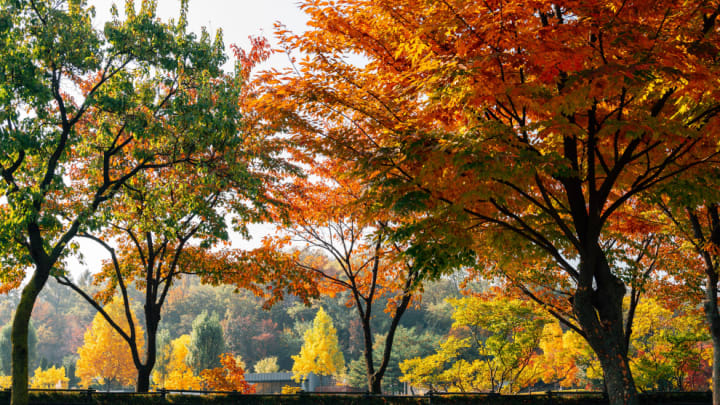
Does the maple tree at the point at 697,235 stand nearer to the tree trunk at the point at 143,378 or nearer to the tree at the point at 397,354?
the tree trunk at the point at 143,378

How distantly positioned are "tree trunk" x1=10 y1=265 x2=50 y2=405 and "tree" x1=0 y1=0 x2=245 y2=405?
0.02m

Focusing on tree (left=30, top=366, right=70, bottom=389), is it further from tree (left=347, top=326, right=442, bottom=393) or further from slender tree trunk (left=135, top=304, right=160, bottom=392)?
slender tree trunk (left=135, top=304, right=160, bottom=392)

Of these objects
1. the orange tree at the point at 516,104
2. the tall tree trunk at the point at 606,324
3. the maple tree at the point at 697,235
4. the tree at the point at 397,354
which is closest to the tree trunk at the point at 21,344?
the orange tree at the point at 516,104

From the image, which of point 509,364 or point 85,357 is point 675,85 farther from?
point 85,357

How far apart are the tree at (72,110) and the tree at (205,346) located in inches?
932

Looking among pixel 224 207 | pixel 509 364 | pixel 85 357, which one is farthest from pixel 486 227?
pixel 85 357

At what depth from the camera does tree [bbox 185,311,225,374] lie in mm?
32312

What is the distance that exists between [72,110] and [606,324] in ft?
33.9

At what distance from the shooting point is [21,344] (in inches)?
338

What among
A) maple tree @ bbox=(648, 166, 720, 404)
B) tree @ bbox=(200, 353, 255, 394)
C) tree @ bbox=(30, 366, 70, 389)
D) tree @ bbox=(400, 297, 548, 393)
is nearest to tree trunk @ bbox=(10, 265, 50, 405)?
tree @ bbox=(200, 353, 255, 394)

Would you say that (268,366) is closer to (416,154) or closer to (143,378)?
(143,378)

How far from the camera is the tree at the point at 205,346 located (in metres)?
32.3

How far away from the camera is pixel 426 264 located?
6.04 m

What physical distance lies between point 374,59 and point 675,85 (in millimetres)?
3558
